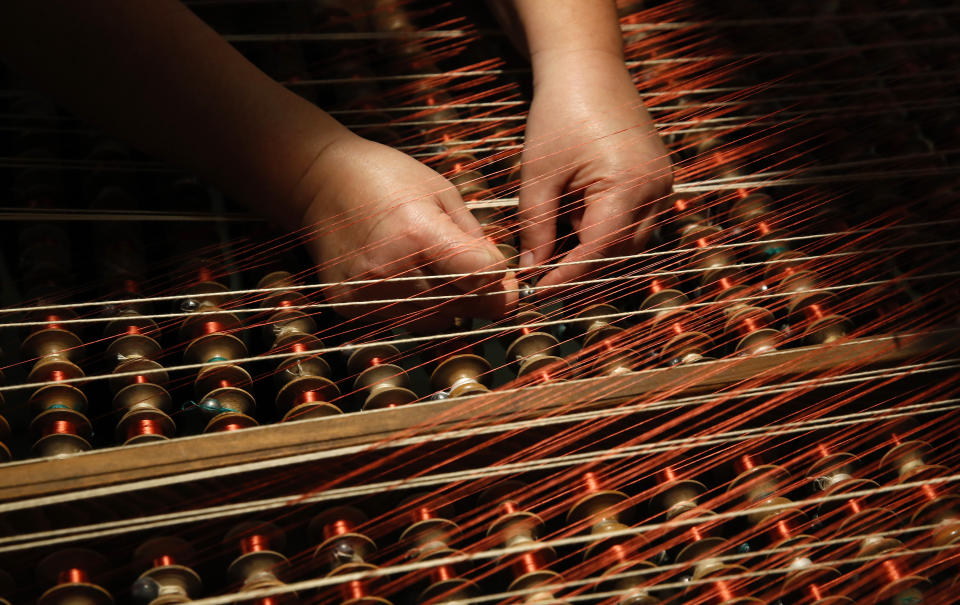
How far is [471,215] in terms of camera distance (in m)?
0.99

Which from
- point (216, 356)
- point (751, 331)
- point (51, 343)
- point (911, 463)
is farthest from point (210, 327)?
point (911, 463)

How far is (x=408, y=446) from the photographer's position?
827 millimetres

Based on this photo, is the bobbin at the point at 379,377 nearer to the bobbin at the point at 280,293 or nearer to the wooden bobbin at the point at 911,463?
the bobbin at the point at 280,293

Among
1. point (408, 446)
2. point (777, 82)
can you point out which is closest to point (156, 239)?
point (408, 446)

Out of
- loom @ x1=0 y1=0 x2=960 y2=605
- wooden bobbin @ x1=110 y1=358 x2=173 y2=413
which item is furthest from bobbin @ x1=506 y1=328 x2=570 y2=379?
wooden bobbin @ x1=110 y1=358 x2=173 y2=413

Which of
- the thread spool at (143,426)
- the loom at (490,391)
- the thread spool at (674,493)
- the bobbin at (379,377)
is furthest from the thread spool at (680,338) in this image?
the thread spool at (143,426)

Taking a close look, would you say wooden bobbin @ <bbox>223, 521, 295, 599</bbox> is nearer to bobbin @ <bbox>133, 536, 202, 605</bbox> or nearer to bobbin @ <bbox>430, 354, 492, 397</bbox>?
bobbin @ <bbox>133, 536, 202, 605</bbox>

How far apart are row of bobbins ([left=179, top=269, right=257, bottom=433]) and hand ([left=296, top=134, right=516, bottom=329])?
0.33 ft

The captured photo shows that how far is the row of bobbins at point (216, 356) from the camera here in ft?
2.86

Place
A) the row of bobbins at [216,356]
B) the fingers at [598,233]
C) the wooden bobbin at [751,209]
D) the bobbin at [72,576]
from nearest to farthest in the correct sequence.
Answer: the bobbin at [72,576], the row of bobbins at [216,356], the fingers at [598,233], the wooden bobbin at [751,209]

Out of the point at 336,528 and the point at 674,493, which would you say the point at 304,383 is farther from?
the point at 674,493

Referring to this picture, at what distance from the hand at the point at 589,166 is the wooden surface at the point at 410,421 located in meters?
0.15

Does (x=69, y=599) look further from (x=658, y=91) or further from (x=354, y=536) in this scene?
(x=658, y=91)

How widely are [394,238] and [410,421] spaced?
0.59 feet
